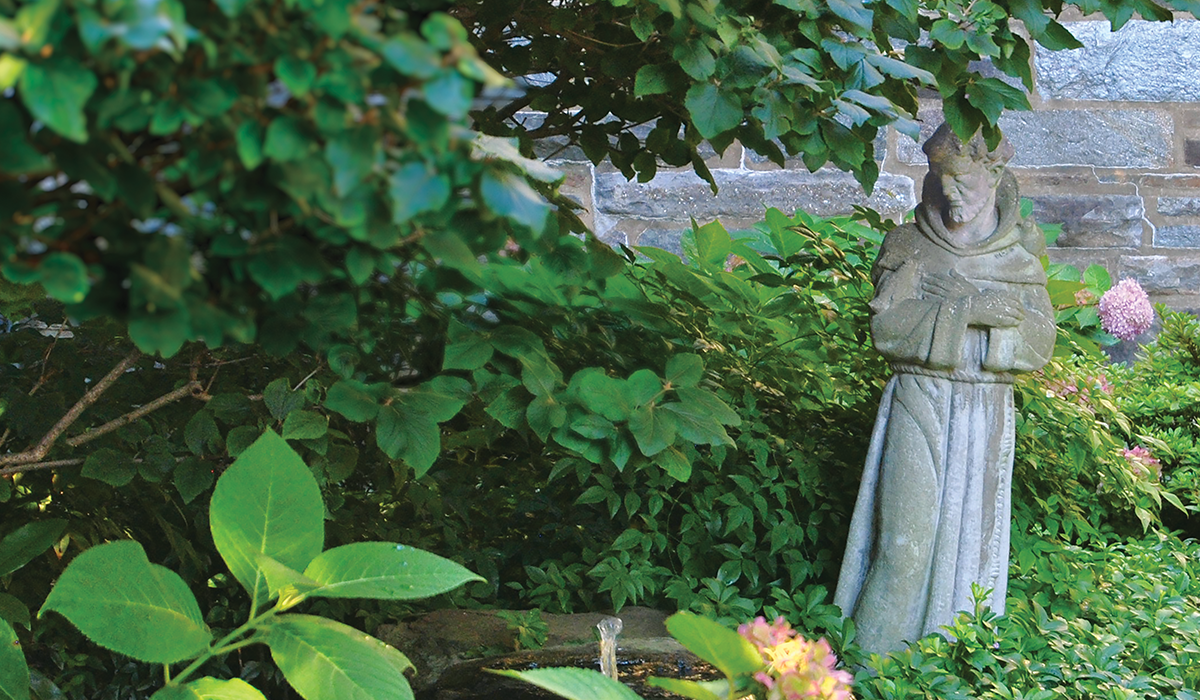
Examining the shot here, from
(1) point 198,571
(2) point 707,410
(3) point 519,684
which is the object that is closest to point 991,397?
(2) point 707,410

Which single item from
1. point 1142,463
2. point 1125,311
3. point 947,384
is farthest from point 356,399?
point 1125,311

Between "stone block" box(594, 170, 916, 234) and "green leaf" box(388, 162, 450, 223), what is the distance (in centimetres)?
418

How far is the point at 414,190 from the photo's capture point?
60 cm

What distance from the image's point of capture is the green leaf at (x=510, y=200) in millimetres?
668

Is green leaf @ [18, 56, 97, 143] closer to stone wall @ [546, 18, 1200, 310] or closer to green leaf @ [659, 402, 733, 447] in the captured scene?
green leaf @ [659, 402, 733, 447]

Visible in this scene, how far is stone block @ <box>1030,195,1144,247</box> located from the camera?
4.97m

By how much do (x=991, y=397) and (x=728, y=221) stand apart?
Result: 229cm

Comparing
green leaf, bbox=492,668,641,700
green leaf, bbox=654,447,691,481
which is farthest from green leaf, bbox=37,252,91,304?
green leaf, bbox=654,447,691,481

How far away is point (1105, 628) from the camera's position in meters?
2.69

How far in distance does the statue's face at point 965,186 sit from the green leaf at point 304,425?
59.8 inches

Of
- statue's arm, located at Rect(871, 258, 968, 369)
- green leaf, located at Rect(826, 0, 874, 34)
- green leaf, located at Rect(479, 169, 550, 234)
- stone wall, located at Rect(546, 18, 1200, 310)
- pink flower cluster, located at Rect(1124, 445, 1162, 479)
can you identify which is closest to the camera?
green leaf, located at Rect(479, 169, 550, 234)

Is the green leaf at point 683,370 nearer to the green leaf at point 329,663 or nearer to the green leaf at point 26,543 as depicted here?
the green leaf at point 329,663

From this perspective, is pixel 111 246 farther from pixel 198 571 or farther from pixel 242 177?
pixel 198 571

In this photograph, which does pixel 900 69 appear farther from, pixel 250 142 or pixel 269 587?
pixel 250 142
